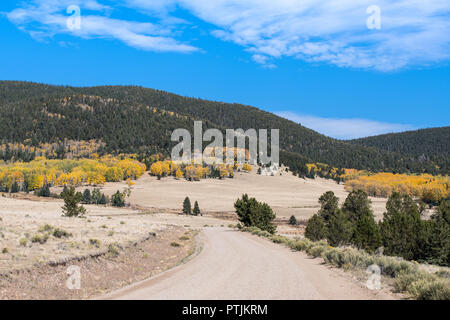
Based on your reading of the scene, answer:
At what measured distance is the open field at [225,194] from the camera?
401 feet

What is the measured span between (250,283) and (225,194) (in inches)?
5664

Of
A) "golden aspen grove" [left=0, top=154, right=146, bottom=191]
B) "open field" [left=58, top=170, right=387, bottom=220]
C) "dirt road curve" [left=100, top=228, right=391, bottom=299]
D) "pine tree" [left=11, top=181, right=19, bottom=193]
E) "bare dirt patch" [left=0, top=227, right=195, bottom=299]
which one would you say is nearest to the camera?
"dirt road curve" [left=100, top=228, right=391, bottom=299]

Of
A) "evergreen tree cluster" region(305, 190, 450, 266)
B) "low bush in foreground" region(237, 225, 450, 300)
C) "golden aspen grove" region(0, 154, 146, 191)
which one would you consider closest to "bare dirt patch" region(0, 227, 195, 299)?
"low bush in foreground" region(237, 225, 450, 300)

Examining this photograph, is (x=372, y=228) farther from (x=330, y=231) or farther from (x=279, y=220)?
(x=279, y=220)

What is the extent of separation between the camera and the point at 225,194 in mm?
157625

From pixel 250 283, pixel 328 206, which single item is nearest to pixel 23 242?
pixel 250 283

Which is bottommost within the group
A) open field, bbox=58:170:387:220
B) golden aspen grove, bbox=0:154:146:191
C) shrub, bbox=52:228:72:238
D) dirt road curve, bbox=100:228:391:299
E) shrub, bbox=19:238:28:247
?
open field, bbox=58:170:387:220

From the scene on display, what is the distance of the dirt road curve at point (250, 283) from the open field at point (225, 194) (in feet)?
283

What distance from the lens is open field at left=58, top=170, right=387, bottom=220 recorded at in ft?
401

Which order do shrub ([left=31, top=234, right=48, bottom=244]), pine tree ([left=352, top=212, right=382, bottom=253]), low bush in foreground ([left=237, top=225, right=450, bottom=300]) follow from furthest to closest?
pine tree ([left=352, top=212, right=382, bottom=253])
shrub ([left=31, top=234, right=48, bottom=244])
low bush in foreground ([left=237, top=225, right=450, bottom=300])

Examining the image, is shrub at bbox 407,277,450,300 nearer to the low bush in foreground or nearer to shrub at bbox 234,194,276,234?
the low bush in foreground

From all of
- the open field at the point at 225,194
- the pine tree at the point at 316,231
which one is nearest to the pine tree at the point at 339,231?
the pine tree at the point at 316,231

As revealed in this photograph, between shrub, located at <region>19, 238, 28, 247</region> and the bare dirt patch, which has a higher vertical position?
shrub, located at <region>19, 238, 28, 247</region>

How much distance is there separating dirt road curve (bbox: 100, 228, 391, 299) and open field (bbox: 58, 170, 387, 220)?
86.3m
